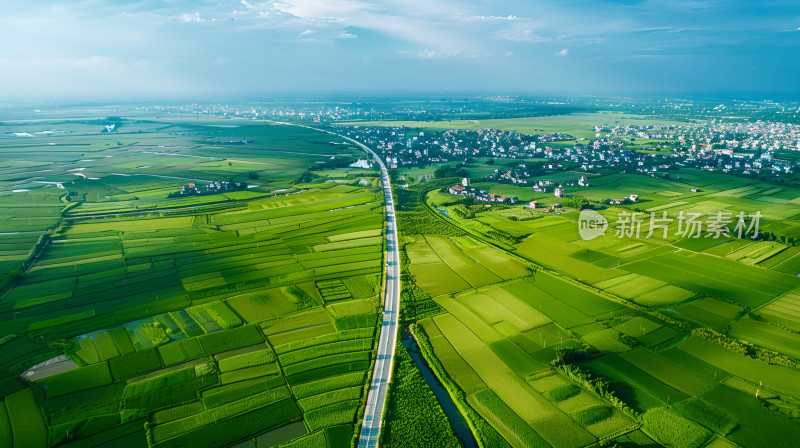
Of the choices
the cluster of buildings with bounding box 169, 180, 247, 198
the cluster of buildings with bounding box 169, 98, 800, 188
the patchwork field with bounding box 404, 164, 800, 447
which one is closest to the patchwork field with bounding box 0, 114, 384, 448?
the cluster of buildings with bounding box 169, 180, 247, 198

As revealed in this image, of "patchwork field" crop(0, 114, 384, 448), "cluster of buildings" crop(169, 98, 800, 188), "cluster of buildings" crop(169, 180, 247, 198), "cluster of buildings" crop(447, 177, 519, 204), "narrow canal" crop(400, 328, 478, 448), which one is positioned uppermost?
"cluster of buildings" crop(169, 98, 800, 188)

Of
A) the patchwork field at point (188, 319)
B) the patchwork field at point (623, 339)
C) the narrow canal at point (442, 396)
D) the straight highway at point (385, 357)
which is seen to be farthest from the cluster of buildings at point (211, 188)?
the narrow canal at point (442, 396)

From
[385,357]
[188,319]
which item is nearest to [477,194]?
[385,357]

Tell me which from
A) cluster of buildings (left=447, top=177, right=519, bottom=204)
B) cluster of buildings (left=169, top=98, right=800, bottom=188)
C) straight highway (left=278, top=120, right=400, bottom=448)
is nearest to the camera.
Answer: straight highway (left=278, top=120, right=400, bottom=448)

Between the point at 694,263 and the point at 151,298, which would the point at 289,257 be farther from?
the point at 694,263

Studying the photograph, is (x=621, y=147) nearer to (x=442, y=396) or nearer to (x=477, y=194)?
(x=477, y=194)

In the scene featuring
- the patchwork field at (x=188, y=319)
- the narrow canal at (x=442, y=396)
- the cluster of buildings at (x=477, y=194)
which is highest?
the cluster of buildings at (x=477, y=194)

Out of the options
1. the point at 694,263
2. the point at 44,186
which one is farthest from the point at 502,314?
the point at 44,186

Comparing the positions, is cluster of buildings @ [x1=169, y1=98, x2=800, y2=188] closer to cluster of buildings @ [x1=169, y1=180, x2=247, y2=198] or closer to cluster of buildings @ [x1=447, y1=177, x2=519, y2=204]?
cluster of buildings @ [x1=447, y1=177, x2=519, y2=204]

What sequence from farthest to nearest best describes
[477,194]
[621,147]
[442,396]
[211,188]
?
1. [621,147]
2. [211,188]
3. [477,194]
4. [442,396]

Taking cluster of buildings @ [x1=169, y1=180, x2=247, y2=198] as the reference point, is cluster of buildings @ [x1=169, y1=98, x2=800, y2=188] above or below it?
above

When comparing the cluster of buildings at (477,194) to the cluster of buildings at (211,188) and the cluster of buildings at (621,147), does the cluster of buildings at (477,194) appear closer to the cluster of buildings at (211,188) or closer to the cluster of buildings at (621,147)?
the cluster of buildings at (621,147)
